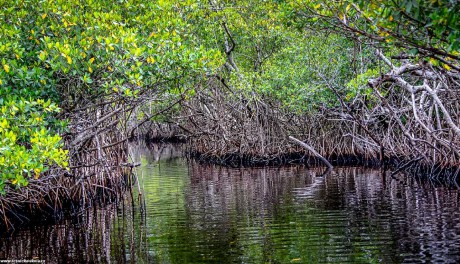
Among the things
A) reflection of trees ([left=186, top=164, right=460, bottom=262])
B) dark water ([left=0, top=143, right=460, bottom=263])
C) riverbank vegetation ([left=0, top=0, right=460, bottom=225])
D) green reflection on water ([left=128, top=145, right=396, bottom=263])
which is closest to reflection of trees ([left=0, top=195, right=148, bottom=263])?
dark water ([left=0, top=143, right=460, bottom=263])

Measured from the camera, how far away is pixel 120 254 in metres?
6.21

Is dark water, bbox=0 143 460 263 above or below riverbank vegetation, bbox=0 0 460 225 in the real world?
below

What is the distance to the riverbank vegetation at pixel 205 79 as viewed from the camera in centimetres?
641

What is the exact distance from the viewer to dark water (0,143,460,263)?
19.1 ft

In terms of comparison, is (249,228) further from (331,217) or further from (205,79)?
(205,79)

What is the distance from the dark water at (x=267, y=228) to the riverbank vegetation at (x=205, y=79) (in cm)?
83

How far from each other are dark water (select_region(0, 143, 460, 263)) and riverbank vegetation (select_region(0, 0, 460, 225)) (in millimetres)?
826

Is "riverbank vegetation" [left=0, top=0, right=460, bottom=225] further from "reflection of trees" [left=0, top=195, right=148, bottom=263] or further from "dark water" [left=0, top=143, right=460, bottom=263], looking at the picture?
"dark water" [left=0, top=143, right=460, bottom=263]

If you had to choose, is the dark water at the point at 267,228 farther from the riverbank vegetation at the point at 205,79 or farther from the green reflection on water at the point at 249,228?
the riverbank vegetation at the point at 205,79

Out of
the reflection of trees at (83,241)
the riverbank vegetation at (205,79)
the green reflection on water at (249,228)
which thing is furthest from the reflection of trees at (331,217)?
the riverbank vegetation at (205,79)

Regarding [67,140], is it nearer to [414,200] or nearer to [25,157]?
[25,157]

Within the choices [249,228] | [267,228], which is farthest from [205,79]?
[267,228]

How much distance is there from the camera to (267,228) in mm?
7199

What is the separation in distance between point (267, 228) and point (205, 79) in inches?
123
